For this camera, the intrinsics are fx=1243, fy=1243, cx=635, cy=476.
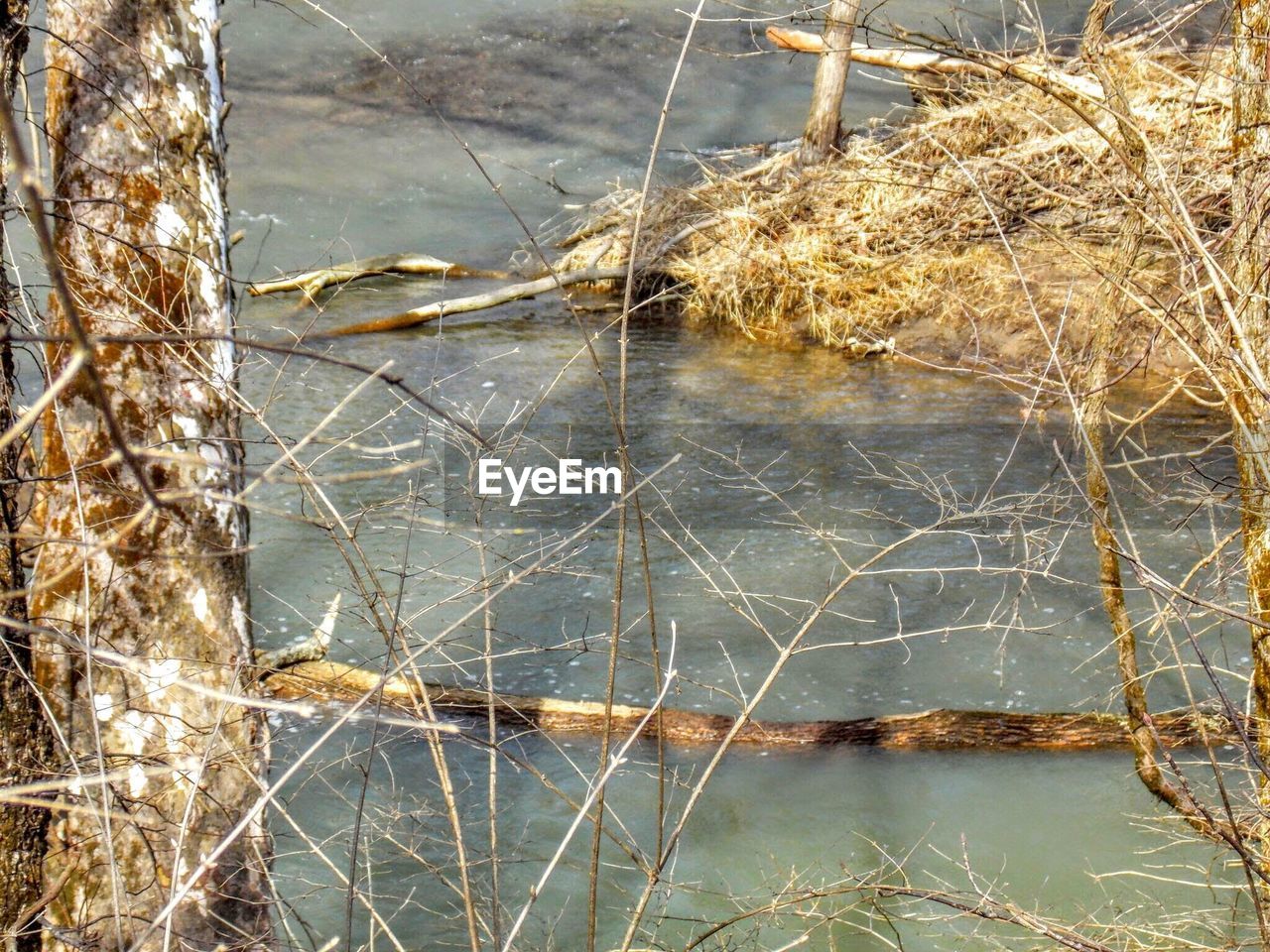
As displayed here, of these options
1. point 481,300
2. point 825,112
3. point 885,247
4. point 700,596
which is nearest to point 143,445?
point 700,596

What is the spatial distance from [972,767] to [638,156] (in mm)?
10801

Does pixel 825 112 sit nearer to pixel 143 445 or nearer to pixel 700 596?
pixel 700 596

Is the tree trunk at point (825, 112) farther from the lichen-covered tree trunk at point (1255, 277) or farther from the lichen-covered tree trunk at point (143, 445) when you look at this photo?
the lichen-covered tree trunk at point (143, 445)

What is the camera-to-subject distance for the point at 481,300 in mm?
10383

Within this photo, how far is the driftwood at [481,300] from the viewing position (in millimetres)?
9750

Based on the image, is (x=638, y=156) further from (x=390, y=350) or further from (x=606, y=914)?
(x=606, y=914)

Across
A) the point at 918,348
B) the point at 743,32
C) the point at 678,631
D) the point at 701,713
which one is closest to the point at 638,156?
the point at 743,32

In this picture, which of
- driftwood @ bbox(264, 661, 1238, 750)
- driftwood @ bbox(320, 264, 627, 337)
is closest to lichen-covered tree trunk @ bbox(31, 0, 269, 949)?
driftwood @ bbox(264, 661, 1238, 750)

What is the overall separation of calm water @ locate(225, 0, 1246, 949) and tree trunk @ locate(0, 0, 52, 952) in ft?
2.13

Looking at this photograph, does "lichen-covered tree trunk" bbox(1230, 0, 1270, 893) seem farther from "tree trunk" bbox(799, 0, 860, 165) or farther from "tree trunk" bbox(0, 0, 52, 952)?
"tree trunk" bbox(799, 0, 860, 165)

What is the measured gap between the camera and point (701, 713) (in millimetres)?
5098

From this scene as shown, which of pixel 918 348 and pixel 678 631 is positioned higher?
pixel 918 348

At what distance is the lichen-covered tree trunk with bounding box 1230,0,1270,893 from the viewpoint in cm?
317

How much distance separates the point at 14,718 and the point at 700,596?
3836mm
